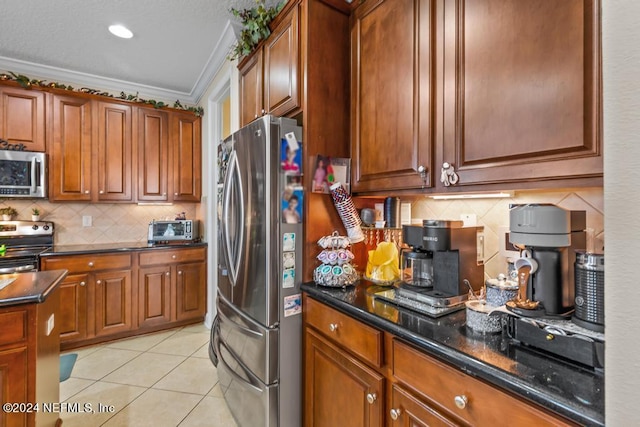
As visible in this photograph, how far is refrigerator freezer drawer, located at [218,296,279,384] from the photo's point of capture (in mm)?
1447

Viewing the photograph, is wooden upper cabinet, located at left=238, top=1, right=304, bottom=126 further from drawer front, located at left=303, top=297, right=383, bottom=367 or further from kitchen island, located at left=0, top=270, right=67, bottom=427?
kitchen island, located at left=0, top=270, right=67, bottom=427

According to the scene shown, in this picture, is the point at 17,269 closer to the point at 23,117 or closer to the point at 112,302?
the point at 112,302

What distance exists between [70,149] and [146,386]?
91.2 inches

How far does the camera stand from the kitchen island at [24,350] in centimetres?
124

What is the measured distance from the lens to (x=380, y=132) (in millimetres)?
1418

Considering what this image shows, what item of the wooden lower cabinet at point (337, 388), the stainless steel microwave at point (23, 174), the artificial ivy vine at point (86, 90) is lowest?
the wooden lower cabinet at point (337, 388)

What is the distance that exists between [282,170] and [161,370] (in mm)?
2060

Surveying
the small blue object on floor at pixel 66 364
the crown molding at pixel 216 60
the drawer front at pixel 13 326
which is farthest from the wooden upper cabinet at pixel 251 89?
the small blue object on floor at pixel 66 364

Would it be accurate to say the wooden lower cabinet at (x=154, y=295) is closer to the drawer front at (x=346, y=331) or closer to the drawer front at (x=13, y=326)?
the drawer front at (x=13, y=326)

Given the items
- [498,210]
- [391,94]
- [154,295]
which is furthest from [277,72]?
[154,295]

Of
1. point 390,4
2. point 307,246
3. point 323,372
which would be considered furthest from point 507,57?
point 323,372

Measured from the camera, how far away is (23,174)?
8.79ft

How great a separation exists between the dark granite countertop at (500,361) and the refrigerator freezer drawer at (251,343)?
54 centimetres

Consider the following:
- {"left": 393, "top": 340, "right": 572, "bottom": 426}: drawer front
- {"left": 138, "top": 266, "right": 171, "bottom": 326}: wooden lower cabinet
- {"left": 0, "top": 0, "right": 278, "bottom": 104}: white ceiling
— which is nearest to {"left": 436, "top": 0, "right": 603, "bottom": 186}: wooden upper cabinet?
{"left": 393, "top": 340, "right": 572, "bottom": 426}: drawer front
